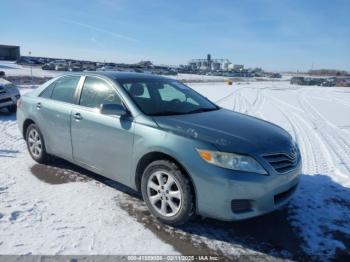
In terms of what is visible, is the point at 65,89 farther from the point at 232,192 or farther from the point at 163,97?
the point at 232,192

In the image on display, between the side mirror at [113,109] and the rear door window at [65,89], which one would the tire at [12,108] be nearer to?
the rear door window at [65,89]

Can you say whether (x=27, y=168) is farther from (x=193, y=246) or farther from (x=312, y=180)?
(x=312, y=180)

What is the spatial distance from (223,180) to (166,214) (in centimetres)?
83

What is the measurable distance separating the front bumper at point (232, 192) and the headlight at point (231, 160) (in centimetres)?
5

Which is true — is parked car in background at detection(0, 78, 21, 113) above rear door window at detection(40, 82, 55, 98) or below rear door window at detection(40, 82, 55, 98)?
below

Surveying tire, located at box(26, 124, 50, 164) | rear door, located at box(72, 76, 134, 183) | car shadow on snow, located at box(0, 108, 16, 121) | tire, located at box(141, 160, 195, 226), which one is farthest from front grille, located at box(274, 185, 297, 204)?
car shadow on snow, located at box(0, 108, 16, 121)

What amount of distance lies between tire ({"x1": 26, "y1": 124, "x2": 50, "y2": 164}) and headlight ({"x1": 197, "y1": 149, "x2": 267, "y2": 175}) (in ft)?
10.1

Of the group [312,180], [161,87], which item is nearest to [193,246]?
[161,87]

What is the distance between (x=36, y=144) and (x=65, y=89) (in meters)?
1.11

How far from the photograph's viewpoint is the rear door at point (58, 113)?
450 cm

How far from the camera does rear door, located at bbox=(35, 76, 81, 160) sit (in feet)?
14.8

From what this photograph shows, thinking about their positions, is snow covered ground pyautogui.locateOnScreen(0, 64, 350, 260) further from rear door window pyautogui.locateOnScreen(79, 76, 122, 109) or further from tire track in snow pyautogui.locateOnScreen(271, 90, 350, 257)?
rear door window pyautogui.locateOnScreen(79, 76, 122, 109)

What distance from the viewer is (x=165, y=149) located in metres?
3.25

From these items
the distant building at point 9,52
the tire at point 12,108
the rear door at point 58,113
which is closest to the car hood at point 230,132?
the rear door at point 58,113
